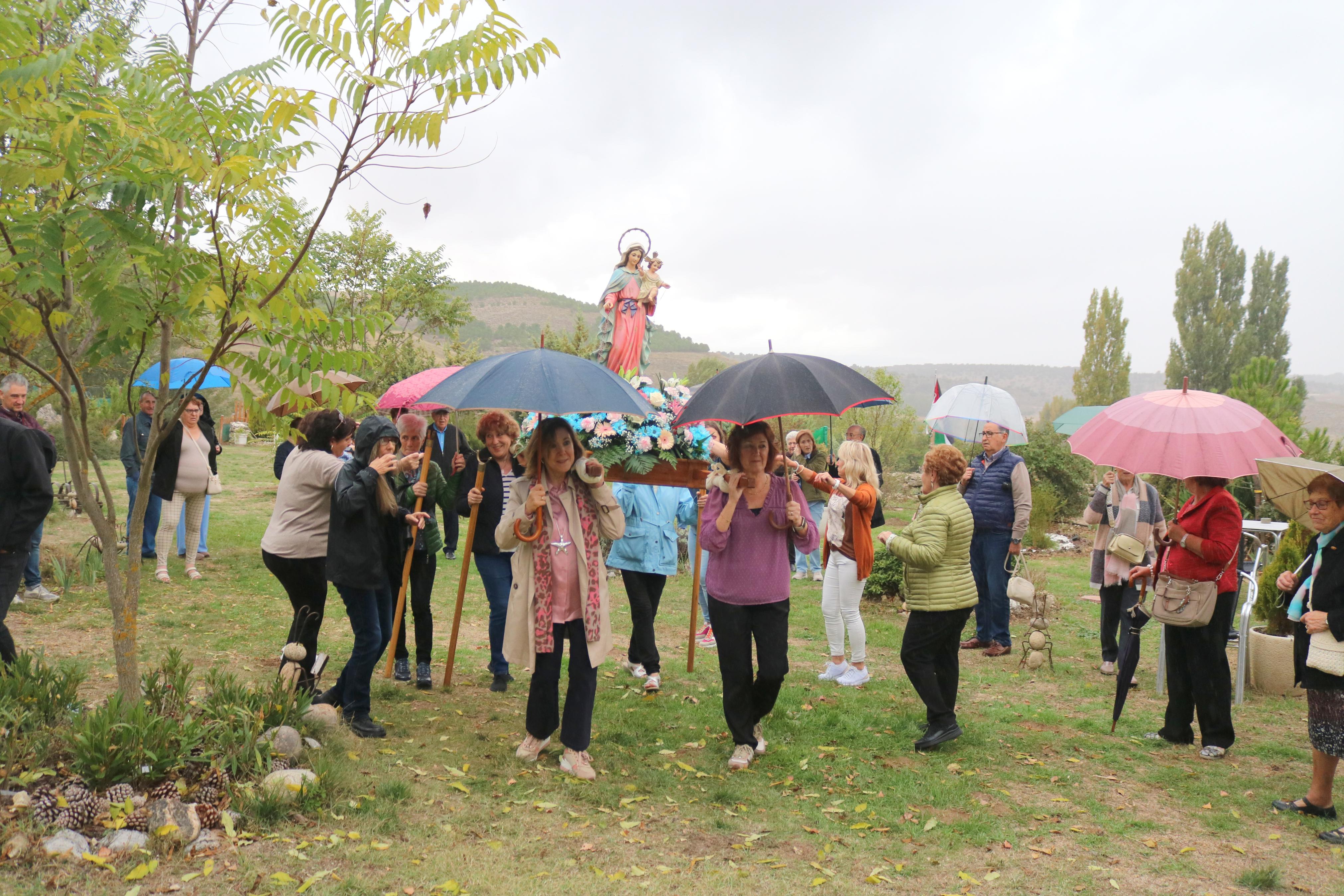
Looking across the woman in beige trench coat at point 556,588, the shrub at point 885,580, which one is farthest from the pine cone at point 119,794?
the shrub at point 885,580

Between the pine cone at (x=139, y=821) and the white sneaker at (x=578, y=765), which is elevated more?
the pine cone at (x=139, y=821)

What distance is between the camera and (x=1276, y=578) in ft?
26.2

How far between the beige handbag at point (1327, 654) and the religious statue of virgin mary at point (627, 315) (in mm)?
6176

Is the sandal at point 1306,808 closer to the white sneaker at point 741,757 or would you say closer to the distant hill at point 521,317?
the white sneaker at point 741,757

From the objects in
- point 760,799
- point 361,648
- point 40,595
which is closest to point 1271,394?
point 760,799

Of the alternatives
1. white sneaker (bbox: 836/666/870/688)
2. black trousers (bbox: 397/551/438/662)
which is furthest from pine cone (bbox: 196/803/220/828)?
white sneaker (bbox: 836/666/870/688)

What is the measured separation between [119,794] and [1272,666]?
327 inches

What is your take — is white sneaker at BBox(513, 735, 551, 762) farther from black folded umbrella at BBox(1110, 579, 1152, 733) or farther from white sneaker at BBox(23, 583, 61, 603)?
white sneaker at BBox(23, 583, 61, 603)

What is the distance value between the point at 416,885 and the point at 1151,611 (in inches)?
198

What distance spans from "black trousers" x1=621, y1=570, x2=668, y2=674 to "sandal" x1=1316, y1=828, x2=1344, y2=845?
4293 millimetres

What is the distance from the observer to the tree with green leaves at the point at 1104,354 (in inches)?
2266

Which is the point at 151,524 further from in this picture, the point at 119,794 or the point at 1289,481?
the point at 1289,481

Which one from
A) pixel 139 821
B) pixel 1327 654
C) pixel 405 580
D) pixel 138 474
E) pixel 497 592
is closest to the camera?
pixel 139 821

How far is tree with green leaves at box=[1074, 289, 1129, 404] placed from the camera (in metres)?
57.6
